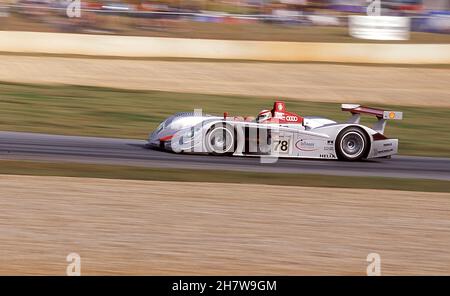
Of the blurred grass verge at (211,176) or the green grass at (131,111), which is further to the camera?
the green grass at (131,111)

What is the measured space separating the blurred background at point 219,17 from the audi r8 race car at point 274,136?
17.6 meters

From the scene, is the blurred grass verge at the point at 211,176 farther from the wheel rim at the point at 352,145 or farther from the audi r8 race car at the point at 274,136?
the wheel rim at the point at 352,145

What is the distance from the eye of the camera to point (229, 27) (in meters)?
33.2

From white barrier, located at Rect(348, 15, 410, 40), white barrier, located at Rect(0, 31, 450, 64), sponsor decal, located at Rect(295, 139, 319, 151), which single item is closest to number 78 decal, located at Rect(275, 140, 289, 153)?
sponsor decal, located at Rect(295, 139, 319, 151)

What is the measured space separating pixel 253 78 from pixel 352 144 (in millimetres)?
12609

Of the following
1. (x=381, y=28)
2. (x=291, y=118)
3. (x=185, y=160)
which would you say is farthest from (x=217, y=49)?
(x=185, y=160)

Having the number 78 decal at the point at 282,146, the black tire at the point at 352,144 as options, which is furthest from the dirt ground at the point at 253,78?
the number 78 decal at the point at 282,146

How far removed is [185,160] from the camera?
44.0 ft

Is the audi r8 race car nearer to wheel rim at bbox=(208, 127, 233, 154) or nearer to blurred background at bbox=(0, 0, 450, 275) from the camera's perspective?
wheel rim at bbox=(208, 127, 233, 154)

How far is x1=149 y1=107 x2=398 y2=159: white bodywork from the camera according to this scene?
13.5 m

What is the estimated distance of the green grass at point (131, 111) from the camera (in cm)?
1669

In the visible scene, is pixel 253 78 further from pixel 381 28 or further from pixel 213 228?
pixel 213 228

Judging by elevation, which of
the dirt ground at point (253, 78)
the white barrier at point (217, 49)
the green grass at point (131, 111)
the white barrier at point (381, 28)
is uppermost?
the white barrier at point (381, 28)

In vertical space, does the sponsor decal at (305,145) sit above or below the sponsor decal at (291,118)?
below
